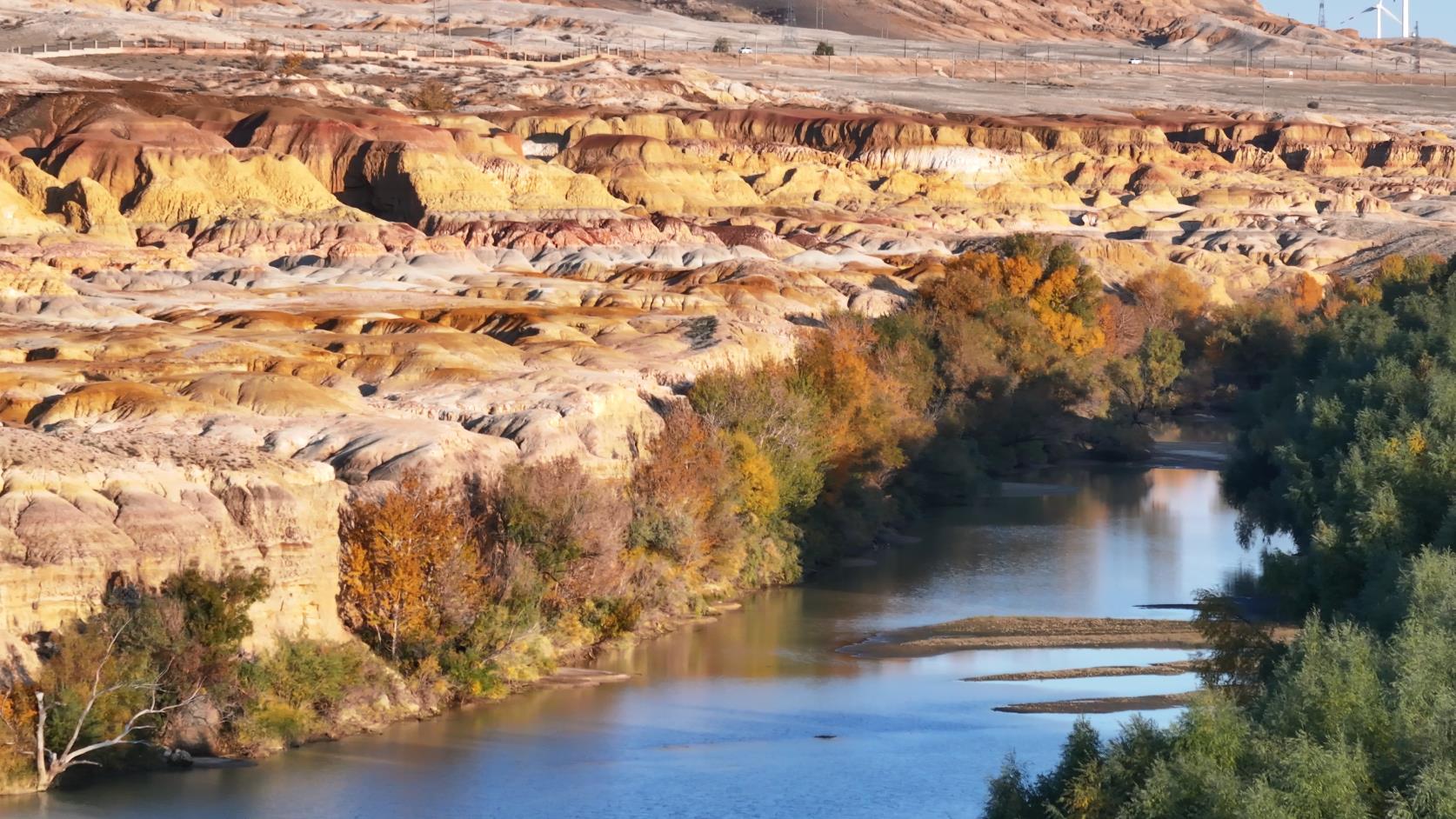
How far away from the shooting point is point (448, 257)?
101688mm

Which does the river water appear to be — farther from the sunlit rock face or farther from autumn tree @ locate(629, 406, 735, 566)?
the sunlit rock face

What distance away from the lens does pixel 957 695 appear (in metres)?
44.0

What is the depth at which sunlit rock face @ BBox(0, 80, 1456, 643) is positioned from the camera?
4106 centimetres

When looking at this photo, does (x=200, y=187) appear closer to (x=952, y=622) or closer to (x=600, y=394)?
(x=600, y=394)

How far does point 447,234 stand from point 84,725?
7460 centimetres

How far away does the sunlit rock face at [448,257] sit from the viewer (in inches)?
1617

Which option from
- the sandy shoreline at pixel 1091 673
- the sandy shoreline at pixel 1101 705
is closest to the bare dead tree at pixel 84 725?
the sandy shoreline at pixel 1101 705

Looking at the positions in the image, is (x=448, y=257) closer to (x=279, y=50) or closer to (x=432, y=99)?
(x=432, y=99)

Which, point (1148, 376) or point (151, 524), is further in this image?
point (1148, 376)

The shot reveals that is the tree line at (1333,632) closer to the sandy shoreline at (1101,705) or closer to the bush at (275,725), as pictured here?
the sandy shoreline at (1101,705)

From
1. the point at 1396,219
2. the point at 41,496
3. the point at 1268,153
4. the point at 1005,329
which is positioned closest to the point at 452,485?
the point at 41,496

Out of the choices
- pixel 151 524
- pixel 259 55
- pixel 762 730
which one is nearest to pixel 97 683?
pixel 151 524

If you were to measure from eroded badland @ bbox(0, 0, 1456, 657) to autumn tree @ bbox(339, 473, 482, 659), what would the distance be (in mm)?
734

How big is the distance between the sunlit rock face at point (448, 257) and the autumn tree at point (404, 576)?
26.2 inches
